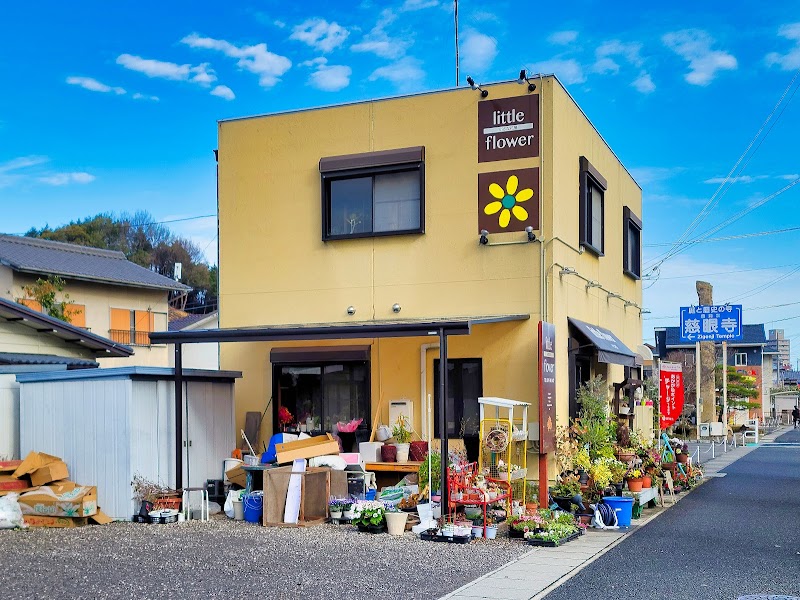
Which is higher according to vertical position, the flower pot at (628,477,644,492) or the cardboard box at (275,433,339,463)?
the cardboard box at (275,433,339,463)

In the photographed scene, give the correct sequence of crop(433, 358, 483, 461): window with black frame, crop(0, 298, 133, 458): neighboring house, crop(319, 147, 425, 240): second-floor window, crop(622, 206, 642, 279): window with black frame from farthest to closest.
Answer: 1. crop(622, 206, 642, 279): window with black frame
2. crop(319, 147, 425, 240): second-floor window
3. crop(433, 358, 483, 461): window with black frame
4. crop(0, 298, 133, 458): neighboring house

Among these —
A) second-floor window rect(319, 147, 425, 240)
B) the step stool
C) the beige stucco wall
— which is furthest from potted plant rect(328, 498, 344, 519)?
the beige stucco wall

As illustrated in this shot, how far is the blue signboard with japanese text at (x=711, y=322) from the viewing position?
3394cm

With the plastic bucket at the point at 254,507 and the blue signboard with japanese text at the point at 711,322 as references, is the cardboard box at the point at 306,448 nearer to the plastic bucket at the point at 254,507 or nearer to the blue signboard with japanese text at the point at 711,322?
the plastic bucket at the point at 254,507

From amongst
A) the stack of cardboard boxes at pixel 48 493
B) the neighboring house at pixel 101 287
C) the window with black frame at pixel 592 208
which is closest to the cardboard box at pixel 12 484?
the stack of cardboard boxes at pixel 48 493

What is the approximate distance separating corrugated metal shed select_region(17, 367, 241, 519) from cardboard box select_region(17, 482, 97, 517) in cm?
47

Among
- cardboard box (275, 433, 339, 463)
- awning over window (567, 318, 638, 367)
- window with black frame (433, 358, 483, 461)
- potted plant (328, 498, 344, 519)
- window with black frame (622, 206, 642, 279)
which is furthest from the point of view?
window with black frame (622, 206, 642, 279)

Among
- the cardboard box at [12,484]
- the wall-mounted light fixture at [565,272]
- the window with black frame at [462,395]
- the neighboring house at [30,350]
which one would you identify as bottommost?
the cardboard box at [12,484]

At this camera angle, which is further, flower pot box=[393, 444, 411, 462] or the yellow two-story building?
the yellow two-story building

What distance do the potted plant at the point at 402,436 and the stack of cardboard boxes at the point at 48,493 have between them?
178 inches

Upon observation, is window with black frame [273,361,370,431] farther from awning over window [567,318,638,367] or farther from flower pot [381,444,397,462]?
awning over window [567,318,638,367]

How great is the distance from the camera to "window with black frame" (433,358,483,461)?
15211 mm

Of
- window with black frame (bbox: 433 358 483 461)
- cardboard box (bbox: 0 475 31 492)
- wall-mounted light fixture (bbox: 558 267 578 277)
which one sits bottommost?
cardboard box (bbox: 0 475 31 492)

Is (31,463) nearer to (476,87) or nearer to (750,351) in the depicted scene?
(476,87)
